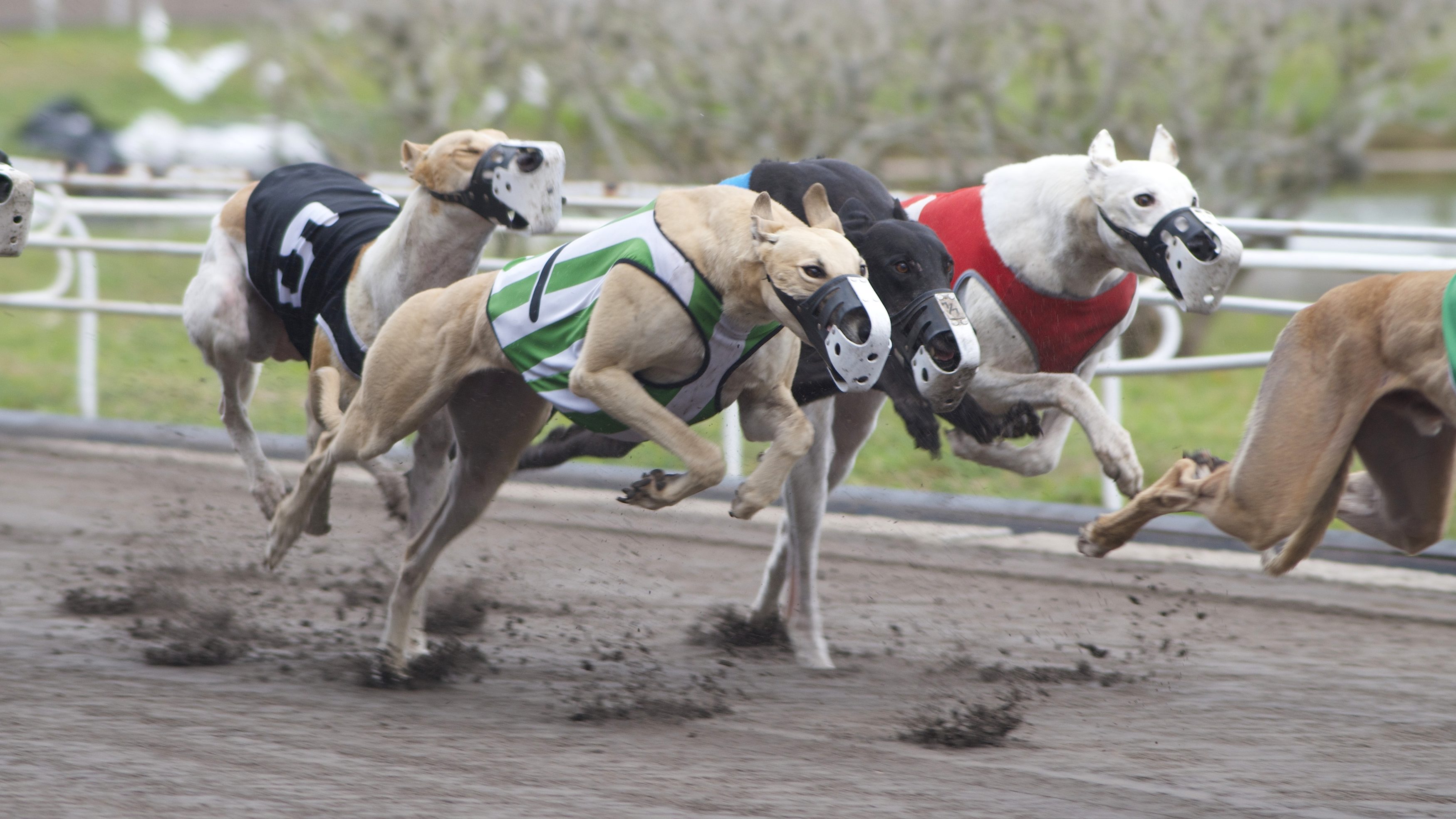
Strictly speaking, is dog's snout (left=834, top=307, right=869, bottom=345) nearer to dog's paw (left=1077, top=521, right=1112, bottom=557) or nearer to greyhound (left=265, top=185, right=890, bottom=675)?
greyhound (left=265, top=185, right=890, bottom=675)

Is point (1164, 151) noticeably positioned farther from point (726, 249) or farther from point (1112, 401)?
point (1112, 401)

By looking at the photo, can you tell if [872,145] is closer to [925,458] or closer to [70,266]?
[925,458]

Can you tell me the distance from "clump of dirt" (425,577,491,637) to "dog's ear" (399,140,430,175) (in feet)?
4.94

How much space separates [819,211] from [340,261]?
1.78 meters

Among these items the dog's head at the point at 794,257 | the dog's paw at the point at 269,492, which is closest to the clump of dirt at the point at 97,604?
the dog's paw at the point at 269,492

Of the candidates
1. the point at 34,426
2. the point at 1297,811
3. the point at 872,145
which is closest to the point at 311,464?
the point at 1297,811

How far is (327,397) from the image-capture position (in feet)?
15.3

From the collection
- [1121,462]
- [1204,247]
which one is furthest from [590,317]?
[1204,247]

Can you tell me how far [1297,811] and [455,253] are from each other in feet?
8.63

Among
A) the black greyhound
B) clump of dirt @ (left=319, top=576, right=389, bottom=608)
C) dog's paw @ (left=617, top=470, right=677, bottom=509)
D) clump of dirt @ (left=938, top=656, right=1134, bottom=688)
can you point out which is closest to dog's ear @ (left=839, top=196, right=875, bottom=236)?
the black greyhound

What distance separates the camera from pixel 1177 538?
21.6ft

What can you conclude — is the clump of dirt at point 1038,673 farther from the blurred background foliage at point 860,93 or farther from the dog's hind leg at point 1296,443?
the blurred background foliage at point 860,93

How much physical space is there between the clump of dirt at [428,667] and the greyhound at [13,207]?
5.00ft

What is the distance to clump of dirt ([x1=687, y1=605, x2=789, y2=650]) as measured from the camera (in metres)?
5.04
